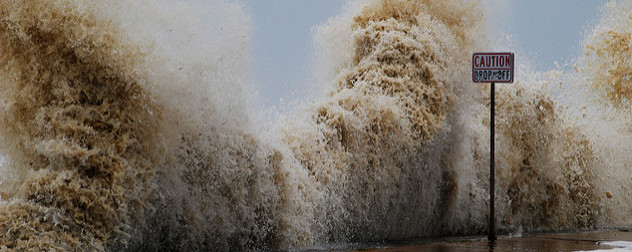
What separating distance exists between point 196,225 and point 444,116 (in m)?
5.79

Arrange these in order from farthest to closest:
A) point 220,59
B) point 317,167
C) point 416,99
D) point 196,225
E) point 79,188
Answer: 1. point 416,99
2. point 317,167
3. point 220,59
4. point 196,225
5. point 79,188

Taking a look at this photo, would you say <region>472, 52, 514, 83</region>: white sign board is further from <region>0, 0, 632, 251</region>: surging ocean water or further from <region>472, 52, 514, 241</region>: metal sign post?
<region>0, 0, 632, 251</region>: surging ocean water

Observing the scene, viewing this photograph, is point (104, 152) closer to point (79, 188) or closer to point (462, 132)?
point (79, 188)

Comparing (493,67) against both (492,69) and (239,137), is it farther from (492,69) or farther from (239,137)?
(239,137)

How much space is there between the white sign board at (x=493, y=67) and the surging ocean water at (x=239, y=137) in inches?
45.0

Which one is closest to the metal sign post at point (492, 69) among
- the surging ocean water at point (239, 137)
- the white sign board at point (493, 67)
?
the white sign board at point (493, 67)

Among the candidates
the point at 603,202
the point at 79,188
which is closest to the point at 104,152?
the point at 79,188

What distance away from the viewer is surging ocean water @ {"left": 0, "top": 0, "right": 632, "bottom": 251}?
363 inches

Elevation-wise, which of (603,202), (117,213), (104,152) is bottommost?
(117,213)

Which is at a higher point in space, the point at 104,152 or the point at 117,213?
the point at 104,152

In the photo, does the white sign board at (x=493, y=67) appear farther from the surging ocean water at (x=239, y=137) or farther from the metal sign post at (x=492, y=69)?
the surging ocean water at (x=239, y=137)

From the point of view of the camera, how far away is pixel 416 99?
14180 mm

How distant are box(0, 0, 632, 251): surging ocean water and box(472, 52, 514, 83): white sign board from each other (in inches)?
45.0

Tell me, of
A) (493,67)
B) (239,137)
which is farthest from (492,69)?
(239,137)
